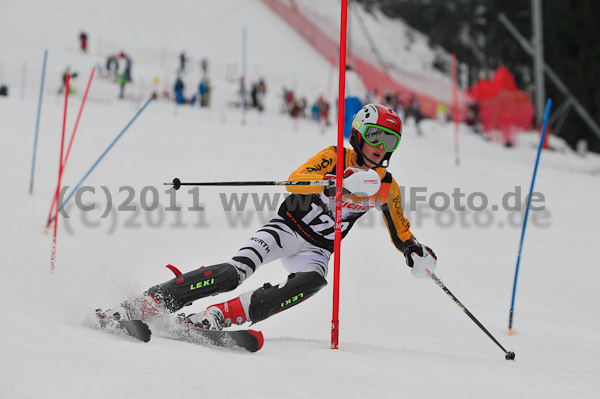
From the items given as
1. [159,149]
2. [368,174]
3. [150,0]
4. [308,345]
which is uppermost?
[150,0]

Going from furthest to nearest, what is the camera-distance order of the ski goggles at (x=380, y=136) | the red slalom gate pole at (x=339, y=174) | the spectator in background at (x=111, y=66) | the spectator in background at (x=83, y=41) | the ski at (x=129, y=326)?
the spectator in background at (x=83, y=41) < the spectator in background at (x=111, y=66) < the ski goggles at (x=380, y=136) < the red slalom gate pole at (x=339, y=174) < the ski at (x=129, y=326)

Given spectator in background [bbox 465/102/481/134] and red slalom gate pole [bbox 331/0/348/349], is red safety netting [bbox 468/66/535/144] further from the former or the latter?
red slalom gate pole [bbox 331/0/348/349]

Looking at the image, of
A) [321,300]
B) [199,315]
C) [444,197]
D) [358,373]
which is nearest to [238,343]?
[199,315]

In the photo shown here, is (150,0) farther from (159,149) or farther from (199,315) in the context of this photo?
(199,315)

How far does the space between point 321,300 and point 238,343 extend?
123 inches

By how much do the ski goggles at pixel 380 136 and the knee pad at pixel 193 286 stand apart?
127cm

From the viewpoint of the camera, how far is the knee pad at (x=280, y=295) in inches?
136

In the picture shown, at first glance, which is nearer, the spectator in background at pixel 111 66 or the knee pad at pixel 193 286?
the knee pad at pixel 193 286

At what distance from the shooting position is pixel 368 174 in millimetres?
3457

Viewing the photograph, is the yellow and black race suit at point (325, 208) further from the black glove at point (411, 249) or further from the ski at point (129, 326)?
the ski at point (129, 326)

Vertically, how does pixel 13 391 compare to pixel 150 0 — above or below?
below

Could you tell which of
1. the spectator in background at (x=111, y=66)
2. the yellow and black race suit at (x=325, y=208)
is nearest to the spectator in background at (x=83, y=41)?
the spectator in background at (x=111, y=66)

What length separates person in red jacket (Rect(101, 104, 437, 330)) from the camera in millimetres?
3400

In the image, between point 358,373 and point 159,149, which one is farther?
point 159,149
